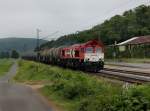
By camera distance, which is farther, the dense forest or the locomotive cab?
the dense forest

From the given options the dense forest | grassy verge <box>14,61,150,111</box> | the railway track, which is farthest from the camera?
the dense forest

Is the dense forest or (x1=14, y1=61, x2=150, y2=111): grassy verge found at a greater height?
the dense forest

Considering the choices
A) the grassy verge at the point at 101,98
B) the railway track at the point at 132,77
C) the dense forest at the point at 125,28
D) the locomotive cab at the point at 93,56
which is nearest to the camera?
the grassy verge at the point at 101,98

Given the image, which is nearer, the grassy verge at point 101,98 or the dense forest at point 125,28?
the grassy verge at point 101,98

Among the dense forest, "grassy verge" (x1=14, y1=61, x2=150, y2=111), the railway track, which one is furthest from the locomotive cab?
the dense forest

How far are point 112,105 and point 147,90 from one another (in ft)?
4.07

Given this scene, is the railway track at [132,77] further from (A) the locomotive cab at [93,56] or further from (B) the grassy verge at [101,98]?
(B) the grassy verge at [101,98]

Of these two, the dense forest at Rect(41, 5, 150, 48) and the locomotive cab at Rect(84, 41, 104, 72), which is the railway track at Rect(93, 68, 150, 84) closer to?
the locomotive cab at Rect(84, 41, 104, 72)

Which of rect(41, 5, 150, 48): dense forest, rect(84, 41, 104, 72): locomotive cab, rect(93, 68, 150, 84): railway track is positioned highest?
rect(41, 5, 150, 48): dense forest

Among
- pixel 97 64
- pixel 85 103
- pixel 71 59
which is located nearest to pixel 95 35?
pixel 71 59

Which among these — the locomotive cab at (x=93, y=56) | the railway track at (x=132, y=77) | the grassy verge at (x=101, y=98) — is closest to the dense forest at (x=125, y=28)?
the locomotive cab at (x=93, y=56)

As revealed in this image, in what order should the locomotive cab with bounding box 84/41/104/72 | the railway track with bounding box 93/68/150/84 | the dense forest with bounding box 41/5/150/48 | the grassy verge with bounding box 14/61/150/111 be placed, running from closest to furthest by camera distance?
the grassy verge with bounding box 14/61/150/111, the railway track with bounding box 93/68/150/84, the locomotive cab with bounding box 84/41/104/72, the dense forest with bounding box 41/5/150/48

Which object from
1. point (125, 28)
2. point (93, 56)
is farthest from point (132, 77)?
point (125, 28)

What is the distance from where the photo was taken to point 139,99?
41.9 feet
